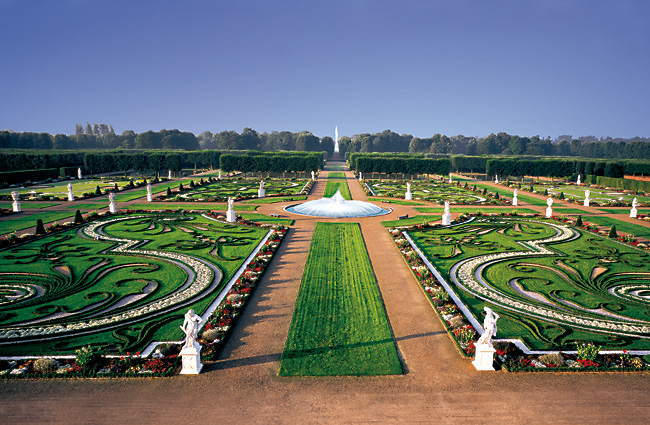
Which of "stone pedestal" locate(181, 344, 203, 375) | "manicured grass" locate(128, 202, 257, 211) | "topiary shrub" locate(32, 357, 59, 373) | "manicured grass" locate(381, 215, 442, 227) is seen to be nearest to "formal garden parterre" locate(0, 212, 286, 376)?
"topiary shrub" locate(32, 357, 59, 373)

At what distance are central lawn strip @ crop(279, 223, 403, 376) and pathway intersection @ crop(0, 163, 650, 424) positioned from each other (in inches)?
17.6

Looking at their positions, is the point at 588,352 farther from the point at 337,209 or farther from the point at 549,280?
the point at 337,209

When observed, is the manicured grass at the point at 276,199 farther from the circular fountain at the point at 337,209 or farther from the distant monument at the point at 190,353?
the distant monument at the point at 190,353

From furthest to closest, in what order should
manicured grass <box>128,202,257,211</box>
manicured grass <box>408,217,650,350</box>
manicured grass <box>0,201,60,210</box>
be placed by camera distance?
1. manicured grass <box>128,202,257,211</box>
2. manicured grass <box>0,201,60,210</box>
3. manicured grass <box>408,217,650,350</box>

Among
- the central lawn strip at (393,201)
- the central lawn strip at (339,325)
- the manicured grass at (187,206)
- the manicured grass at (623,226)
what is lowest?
the central lawn strip at (339,325)

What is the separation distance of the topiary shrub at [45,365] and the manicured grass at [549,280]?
1444 centimetres

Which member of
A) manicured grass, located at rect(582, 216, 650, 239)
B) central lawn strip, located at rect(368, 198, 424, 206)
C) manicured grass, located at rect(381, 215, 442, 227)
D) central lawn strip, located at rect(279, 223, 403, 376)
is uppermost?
central lawn strip, located at rect(368, 198, 424, 206)

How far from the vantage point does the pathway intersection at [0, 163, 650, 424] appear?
9875 millimetres

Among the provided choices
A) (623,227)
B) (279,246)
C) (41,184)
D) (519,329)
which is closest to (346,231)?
(279,246)

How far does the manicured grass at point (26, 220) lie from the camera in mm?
31234

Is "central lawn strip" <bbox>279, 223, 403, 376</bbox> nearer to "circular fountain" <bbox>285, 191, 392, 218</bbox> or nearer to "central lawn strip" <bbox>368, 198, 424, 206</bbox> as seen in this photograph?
"circular fountain" <bbox>285, 191, 392, 218</bbox>

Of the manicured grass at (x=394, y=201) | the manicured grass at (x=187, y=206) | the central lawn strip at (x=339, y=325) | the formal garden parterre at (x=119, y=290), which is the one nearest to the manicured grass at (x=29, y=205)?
the manicured grass at (x=187, y=206)

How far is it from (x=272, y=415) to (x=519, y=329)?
382 inches

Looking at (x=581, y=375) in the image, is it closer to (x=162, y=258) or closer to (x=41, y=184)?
(x=162, y=258)
